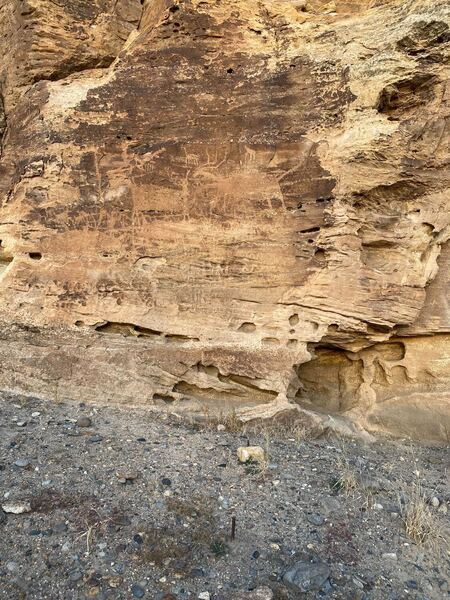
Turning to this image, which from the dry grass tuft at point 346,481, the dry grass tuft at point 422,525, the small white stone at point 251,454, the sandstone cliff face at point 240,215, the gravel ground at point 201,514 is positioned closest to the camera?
the gravel ground at point 201,514

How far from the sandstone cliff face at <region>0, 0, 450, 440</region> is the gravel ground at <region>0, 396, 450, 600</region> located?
40.0 inches

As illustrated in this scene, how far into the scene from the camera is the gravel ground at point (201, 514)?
11.9ft

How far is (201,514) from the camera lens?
4.39 m

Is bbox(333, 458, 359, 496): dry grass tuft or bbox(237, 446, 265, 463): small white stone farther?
bbox(237, 446, 265, 463): small white stone

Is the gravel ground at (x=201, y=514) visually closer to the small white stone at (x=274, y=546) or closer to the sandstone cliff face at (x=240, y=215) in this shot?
the small white stone at (x=274, y=546)

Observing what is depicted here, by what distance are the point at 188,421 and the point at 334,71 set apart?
215 inches

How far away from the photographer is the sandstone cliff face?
6723mm

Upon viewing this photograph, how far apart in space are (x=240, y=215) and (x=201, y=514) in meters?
4.26

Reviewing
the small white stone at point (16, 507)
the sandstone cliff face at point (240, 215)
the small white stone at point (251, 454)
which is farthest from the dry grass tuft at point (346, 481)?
the small white stone at point (16, 507)

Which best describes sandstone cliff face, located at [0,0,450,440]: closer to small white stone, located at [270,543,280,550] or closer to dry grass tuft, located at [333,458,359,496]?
dry grass tuft, located at [333,458,359,496]

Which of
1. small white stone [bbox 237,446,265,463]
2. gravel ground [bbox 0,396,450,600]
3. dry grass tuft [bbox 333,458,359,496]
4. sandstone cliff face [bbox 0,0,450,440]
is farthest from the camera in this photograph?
sandstone cliff face [bbox 0,0,450,440]

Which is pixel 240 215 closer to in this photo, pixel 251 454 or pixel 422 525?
pixel 251 454

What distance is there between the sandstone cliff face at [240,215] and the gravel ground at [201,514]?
3.34 ft

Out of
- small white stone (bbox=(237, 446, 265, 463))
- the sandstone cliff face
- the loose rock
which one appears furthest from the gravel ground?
the sandstone cliff face
